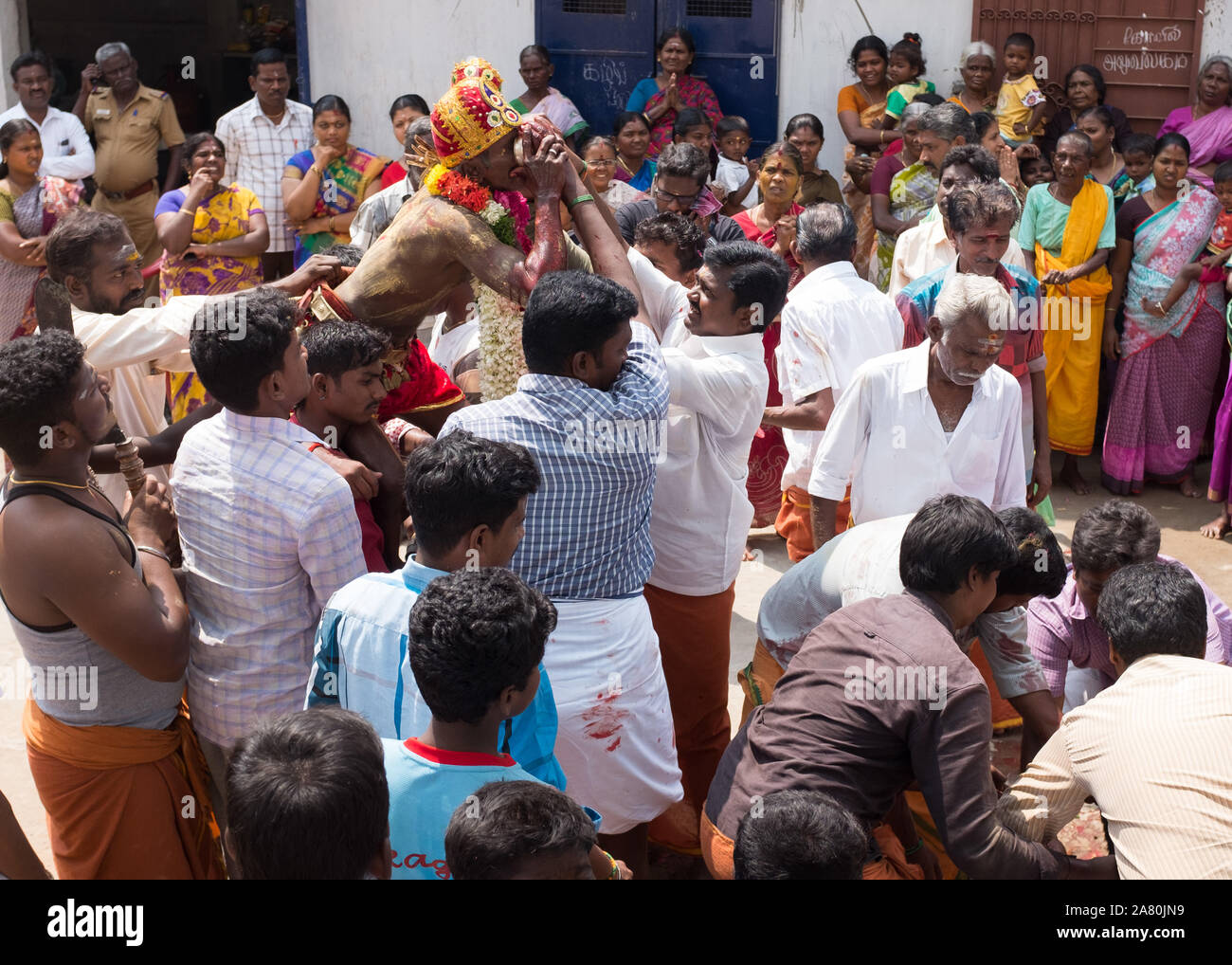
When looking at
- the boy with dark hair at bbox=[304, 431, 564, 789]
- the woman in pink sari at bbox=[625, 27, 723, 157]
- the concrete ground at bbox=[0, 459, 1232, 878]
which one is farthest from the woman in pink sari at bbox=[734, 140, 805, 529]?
the boy with dark hair at bbox=[304, 431, 564, 789]

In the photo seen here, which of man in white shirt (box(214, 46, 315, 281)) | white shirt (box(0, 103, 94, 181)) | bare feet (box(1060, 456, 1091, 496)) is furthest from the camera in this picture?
man in white shirt (box(214, 46, 315, 281))

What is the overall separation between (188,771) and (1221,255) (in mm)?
6067

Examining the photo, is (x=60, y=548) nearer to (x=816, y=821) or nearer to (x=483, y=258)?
(x=483, y=258)

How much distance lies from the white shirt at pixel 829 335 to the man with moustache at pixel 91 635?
8.42ft

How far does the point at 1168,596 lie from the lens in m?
2.77

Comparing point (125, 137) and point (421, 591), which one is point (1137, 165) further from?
point (125, 137)

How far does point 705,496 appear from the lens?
3.70m

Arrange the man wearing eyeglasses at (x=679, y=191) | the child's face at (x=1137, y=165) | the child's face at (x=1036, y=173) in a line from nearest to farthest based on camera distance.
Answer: the man wearing eyeglasses at (x=679, y=191) < the child's face at (x=1137, y=165) < the child's face at (x=1036, y=173)

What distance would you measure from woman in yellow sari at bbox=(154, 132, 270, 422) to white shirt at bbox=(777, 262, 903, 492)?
315cm

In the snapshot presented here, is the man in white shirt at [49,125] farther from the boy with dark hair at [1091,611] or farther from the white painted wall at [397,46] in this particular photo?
the boy with dark hair at [1091,611]

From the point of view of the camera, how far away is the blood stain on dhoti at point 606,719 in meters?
3.00

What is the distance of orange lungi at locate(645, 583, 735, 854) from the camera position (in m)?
3.78

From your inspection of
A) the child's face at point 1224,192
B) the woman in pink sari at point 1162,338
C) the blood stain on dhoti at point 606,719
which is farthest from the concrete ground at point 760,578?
the child's face at point 1224,192

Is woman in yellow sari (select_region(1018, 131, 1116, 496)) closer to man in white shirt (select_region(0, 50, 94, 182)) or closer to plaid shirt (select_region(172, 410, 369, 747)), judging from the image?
plaid shirt (select_region(172, 410, 369, 747))
